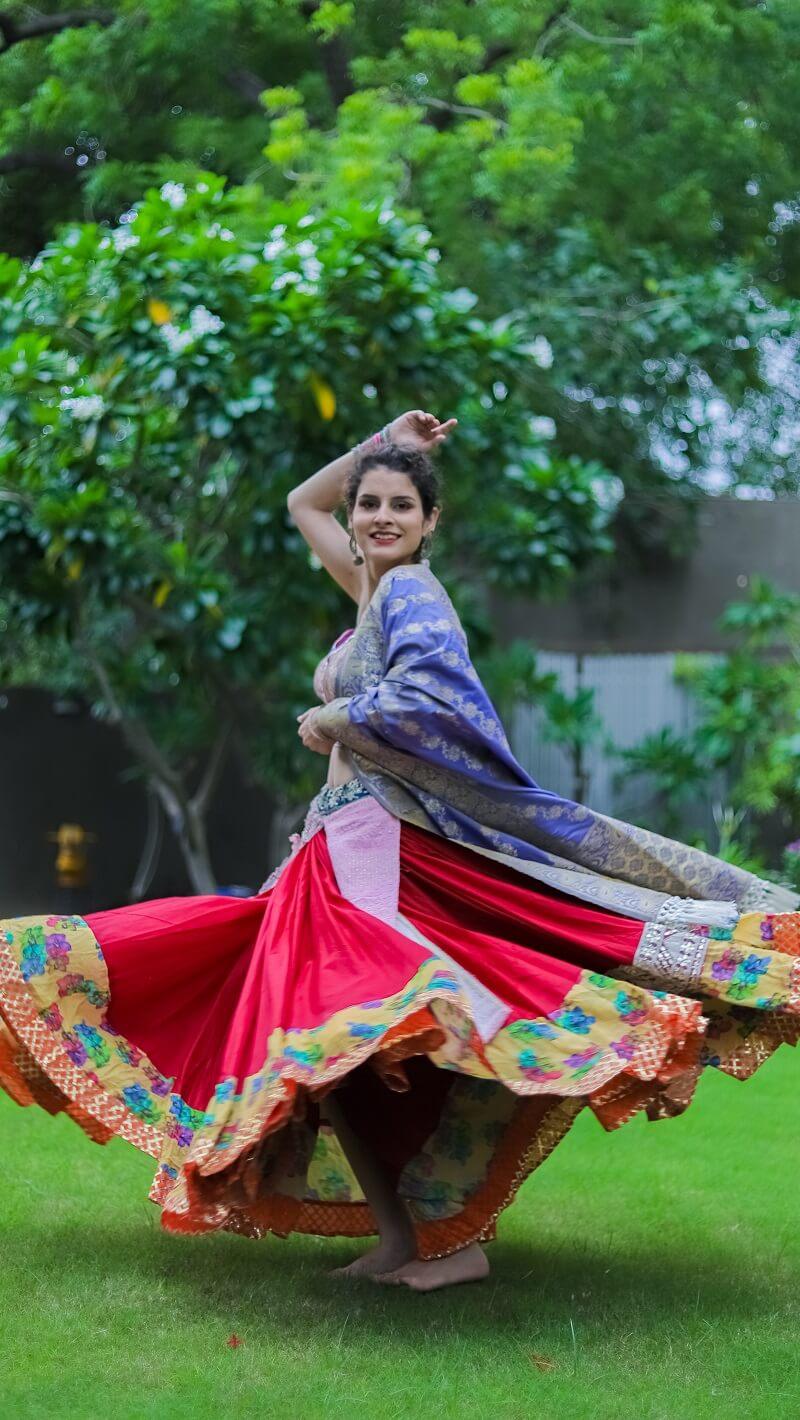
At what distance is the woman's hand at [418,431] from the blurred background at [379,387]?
161 inches

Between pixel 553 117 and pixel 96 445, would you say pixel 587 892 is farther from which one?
pixel 553 117

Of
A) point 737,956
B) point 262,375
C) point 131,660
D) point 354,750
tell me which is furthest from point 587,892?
point 131,660

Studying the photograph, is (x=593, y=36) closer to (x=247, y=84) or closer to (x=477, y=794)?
(x=247, y=84)

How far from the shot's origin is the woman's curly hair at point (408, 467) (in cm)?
365

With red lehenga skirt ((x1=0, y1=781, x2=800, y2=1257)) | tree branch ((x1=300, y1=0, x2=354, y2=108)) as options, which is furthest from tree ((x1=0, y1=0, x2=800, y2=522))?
red lehenga skirt ((x1=0, y1=781, x2=800, y2=1257))

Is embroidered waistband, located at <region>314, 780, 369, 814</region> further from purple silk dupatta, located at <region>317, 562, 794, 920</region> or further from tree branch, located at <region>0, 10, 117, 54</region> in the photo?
tree branch, located at <region>0, 10, 117, 54</region>

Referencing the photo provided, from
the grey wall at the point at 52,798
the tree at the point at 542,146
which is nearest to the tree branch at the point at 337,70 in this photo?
the tree at the point at 542,146

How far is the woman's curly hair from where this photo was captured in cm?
365

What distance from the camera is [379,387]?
332 inches

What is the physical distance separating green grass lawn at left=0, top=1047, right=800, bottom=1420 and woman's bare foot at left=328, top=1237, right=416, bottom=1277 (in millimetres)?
36

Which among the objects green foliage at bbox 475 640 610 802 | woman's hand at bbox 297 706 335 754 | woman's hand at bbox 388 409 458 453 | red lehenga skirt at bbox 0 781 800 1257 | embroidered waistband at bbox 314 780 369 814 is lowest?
green foliage at bbox 475 640 610 802

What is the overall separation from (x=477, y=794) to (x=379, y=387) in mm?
5250

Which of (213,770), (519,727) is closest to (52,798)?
(213,770)

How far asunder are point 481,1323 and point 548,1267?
521 millimetres
